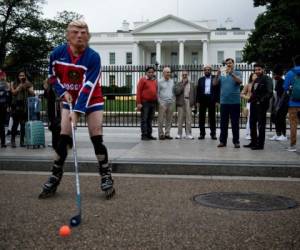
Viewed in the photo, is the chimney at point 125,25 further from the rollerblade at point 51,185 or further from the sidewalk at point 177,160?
the rollerblade at point 51,185

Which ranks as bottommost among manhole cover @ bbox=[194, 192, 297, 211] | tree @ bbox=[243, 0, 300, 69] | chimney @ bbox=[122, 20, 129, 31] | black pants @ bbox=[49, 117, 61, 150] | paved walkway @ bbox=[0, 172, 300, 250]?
manhole cover @ bbox=[194, 192, 297, 211]

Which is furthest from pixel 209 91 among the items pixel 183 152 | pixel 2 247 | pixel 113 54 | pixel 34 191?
pixel 113 54

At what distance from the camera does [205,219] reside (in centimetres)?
504

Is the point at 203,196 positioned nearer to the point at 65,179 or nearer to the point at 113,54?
the point at 65,179

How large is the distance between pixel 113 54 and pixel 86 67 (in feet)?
290

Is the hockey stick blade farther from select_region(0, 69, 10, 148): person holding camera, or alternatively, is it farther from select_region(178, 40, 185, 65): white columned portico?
select_region(178, 40, 185, 65): white columned portico

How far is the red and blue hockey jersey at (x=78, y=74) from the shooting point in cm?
580

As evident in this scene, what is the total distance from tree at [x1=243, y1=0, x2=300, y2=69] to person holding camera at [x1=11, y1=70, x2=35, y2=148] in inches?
1362

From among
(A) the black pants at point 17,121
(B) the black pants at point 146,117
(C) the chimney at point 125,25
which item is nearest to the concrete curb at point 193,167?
(A) the black pants at point 17,121

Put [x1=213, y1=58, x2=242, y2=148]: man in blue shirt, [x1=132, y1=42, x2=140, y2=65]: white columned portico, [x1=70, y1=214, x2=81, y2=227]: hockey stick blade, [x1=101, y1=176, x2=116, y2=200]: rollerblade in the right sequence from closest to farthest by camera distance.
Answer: [x1=70, y1=214, x2=81, y2=227]: hockey stick blade → [x1=101, y1=176, x2=116, y2=200]: rollerblade → [x1=213, y1=58, x2=242, y2=148]: man in blue shirt → [x1=132, y1=42, x2=140, y2=65]: white columned portico

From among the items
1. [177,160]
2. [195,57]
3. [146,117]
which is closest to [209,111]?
[146,117]

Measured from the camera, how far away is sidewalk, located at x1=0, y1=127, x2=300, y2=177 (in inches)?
320

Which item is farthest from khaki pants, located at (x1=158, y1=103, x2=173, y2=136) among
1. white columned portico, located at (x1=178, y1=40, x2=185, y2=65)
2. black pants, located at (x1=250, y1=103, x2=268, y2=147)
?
white columned portico, located at (x1=178, y1=40, x2=185, y2=65)

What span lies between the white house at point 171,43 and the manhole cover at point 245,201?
7895 centimetres
